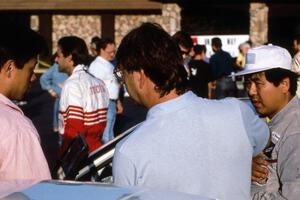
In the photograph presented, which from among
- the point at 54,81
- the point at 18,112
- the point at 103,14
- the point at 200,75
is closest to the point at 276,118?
the point at 18,112

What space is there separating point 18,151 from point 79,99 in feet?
12.1

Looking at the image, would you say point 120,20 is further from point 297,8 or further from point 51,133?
point 51,133

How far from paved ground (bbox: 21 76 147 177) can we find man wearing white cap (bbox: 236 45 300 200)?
658 cm

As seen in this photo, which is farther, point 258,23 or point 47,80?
point 258,23

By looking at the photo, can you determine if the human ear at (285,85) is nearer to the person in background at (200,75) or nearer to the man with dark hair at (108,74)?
the man with dark hair at (108,74)

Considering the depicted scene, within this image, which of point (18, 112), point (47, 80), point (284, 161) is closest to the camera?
point (284, 161)

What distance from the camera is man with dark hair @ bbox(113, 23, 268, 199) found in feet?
8.68

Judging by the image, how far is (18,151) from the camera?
3004 mm

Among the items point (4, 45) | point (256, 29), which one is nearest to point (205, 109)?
point (4, 45)

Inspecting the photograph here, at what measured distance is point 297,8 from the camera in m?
31.0

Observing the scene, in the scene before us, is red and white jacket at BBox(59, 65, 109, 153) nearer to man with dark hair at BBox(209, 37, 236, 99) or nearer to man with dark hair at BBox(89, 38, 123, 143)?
man with dark hair at BBox(89, 38, 123, 143)

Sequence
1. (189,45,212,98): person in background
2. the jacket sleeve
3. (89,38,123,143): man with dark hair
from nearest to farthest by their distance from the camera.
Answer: (89,38,123,143): man with dark hair < (189,45,212,98): person in background < the jacket sleeve

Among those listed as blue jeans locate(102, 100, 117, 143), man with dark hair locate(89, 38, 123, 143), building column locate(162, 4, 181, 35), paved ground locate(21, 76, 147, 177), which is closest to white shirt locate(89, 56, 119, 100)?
man with dark hair locate(89, 38, 123, 143)

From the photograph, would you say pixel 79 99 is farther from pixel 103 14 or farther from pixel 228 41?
pixel 103 14
